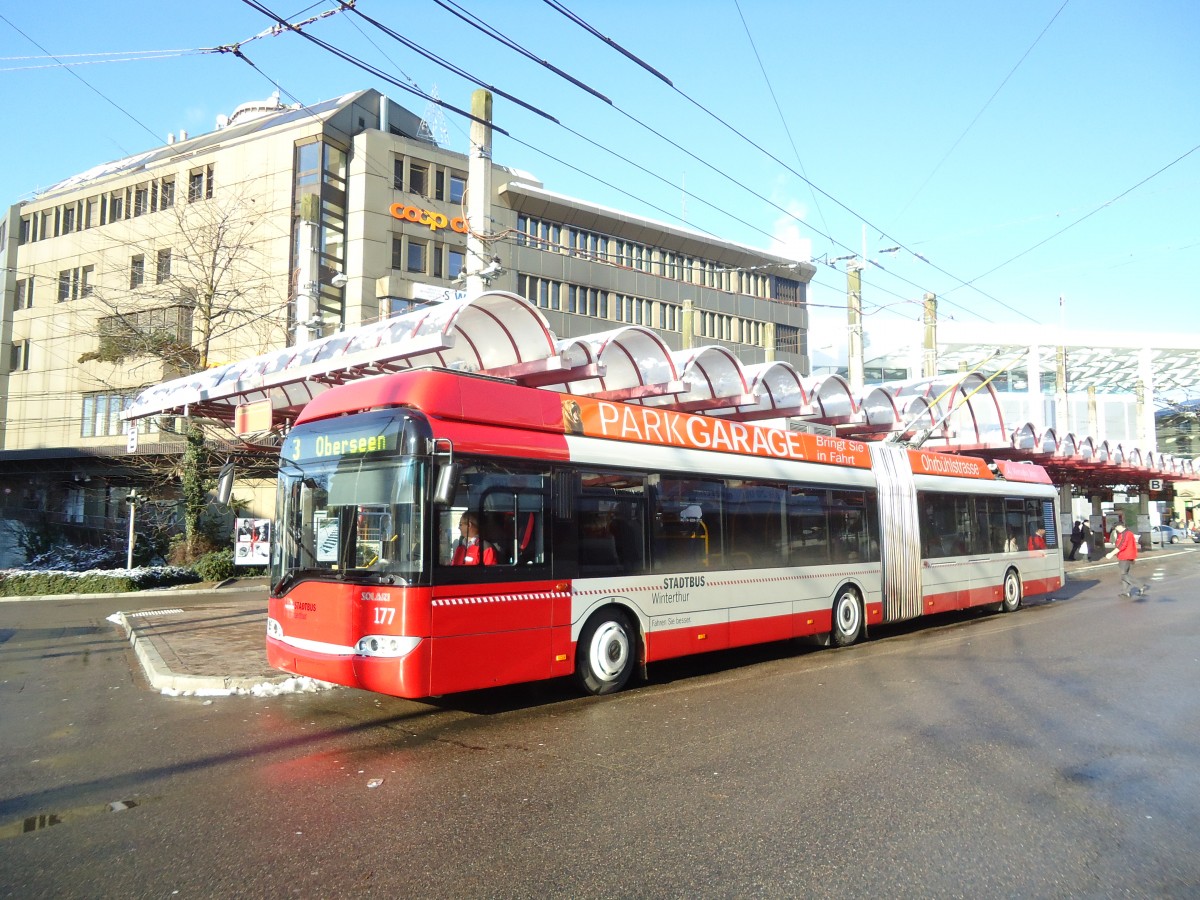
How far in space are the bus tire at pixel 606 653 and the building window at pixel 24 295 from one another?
4754 cm

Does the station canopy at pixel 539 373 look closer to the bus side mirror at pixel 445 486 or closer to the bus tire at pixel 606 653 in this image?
the bus side mirror at pixel 445 486

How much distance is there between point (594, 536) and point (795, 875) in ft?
16.5

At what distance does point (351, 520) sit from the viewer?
25.9ft

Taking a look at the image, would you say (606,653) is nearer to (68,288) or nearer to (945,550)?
(945,550)

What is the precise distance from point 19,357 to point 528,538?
159 ft

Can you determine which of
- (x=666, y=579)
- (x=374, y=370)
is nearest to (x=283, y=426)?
(x=374, y=370)

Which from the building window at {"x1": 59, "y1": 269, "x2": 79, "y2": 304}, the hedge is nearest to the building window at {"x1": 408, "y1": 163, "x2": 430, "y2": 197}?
the building window at {"x1": 59, "y1": 269, "x2": 79, "y2": 304}

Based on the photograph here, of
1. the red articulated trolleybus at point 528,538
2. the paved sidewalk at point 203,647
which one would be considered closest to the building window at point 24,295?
the paved sidewalk at point 203,647

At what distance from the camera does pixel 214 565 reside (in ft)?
80.5

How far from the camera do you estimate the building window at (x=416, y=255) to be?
39.3 m

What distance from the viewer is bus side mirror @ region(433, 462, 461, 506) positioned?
7387 mm

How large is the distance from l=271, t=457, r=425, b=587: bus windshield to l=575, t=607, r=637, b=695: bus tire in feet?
7.60

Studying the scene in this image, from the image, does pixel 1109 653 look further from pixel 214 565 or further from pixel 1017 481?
pixel 214 565

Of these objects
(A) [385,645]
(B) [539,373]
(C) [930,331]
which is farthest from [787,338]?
(A) [385,645]
